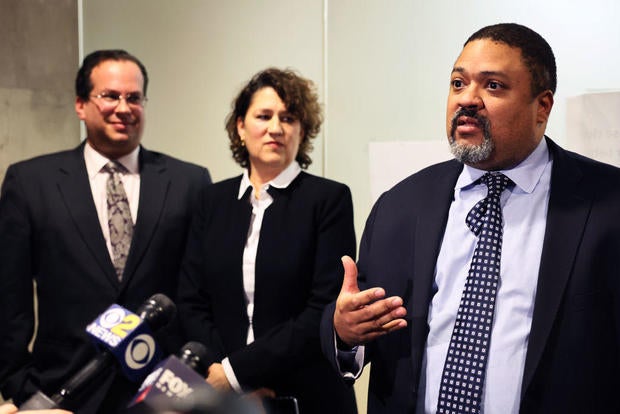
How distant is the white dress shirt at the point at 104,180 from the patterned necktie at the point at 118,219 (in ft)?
0.05

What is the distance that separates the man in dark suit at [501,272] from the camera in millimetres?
1785

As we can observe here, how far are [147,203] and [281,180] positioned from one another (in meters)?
0.50

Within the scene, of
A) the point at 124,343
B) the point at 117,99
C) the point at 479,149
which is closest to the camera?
the point at 124,343

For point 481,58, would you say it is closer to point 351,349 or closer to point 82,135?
point 351,349

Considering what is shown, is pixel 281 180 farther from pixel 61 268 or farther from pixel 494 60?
pixel 494 60

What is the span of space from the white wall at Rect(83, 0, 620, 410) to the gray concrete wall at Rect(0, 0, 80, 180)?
17 cm

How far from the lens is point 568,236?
1.83 meters

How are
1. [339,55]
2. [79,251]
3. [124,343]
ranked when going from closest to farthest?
[124,343] → [79,251] → [339,55]

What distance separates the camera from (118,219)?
2846mm

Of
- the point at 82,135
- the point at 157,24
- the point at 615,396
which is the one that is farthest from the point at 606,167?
the point at 82,135

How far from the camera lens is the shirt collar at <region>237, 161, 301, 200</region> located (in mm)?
2791

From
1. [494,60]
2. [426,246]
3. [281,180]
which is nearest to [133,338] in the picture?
[426,246]

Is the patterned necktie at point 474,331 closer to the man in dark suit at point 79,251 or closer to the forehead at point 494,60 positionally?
the forehead at point 494,60

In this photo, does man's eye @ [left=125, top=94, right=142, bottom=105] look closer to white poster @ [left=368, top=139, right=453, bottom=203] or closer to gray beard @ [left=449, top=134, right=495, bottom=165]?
white poster @ [left=368, top=139, right=453, bottom=203]
